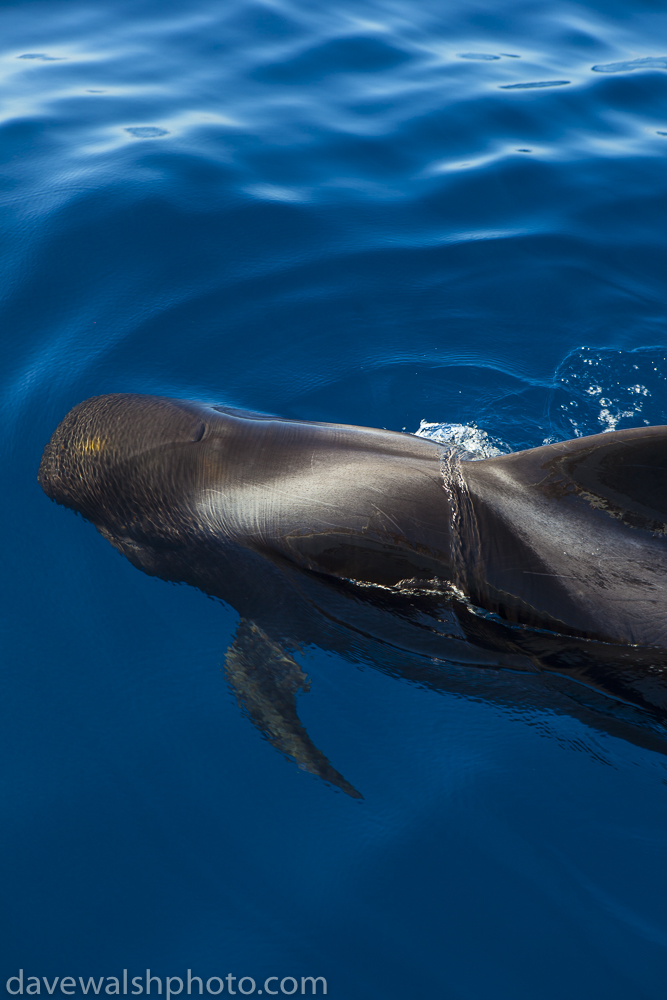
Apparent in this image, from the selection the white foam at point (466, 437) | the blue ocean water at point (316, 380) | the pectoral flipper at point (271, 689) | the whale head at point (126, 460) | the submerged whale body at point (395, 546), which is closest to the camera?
the submerged whale body at point (395, 546)

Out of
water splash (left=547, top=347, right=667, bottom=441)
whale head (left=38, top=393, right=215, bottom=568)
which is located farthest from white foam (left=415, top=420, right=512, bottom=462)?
whale head (left=38, top=393, right=215, bottom=568)

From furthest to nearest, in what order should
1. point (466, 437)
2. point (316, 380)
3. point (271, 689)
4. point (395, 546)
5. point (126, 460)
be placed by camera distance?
point (316, 380)
point (466, 437)
point (126, 460)
point (271, 689)
point (395, 546)

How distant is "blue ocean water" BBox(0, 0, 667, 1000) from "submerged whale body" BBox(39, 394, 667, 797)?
26 centimetres

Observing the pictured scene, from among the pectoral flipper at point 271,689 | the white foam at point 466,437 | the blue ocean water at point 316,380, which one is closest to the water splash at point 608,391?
the blue ocean water at point 316,380

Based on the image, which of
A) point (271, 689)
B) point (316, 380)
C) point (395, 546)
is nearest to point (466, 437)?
point (316, 380)

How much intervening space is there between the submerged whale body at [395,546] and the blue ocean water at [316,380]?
0.86ft

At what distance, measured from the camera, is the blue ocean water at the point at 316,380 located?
4590mm

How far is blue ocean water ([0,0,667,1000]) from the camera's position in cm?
459

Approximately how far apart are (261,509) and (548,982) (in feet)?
10.5

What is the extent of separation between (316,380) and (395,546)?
3.40 meters

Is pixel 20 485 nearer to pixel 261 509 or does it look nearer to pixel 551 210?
pixel 261 509

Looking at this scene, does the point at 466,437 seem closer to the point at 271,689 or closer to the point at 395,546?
the point at 395,546

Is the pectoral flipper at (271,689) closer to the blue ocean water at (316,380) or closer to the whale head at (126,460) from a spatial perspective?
the blue ocean water at (316,380)

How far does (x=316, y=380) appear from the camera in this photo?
7.87 m
